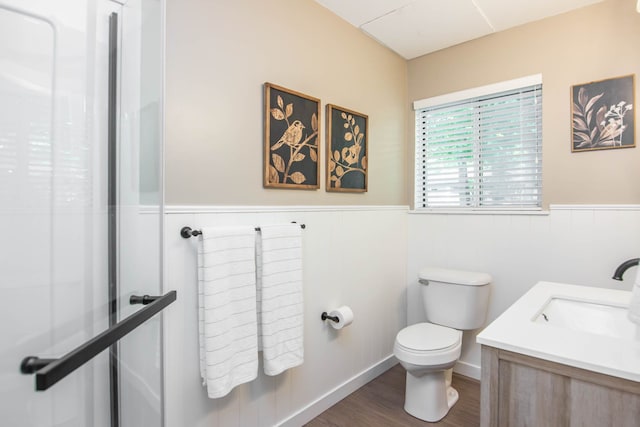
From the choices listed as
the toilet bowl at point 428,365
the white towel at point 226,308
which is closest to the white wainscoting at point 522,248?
the toilet bowl at point 428,365

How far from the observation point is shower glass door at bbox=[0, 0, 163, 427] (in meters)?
0.57

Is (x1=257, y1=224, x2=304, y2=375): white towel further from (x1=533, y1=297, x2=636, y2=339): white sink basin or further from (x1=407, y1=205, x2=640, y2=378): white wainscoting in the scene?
(x1=407, y1=205, x2=640, y2=378): white wainscoting

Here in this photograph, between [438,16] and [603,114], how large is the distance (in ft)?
3.74

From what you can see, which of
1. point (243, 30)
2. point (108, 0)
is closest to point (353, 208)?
point (243, 30)

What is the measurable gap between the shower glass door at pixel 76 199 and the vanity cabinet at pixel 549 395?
1.08m

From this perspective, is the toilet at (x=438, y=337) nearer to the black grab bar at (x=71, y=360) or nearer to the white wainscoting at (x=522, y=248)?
the white wainscoting at (x=522, y=248)

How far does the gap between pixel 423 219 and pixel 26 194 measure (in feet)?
8.22

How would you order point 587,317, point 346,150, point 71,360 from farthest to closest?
point 346,150 → point 587,317 → point 71,360

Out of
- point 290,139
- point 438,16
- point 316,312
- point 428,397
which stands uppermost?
point 438,16

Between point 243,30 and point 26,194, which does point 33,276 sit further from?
point 243,30

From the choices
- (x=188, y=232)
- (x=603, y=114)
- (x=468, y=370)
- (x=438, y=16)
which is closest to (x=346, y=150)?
(x=438, y=16)

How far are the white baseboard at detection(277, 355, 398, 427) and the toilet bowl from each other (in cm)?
35

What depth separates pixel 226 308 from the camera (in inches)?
55.9

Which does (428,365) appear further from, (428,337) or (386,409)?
(386,409)
